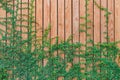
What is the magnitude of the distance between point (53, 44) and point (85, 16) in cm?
72

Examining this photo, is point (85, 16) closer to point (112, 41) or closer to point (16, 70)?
point (112, 41)

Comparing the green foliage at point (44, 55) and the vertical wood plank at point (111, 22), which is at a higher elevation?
the vertical wood plank at point (111, 22)

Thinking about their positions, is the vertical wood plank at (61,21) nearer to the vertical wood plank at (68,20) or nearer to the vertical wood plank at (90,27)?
the vertical wood plank at (68,20)

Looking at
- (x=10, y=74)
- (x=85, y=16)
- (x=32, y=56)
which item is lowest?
(x=10, y=74)

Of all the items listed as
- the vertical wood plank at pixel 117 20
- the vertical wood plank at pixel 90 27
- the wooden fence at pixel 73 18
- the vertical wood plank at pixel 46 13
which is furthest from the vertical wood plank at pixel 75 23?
the vertical wood plank at pixel 117 20

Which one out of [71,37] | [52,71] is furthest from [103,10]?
[52,71]

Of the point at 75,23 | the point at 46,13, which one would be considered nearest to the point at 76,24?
the point at 75,23

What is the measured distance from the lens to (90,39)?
4.57m

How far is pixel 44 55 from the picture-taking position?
4562 mm

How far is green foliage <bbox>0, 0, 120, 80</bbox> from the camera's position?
4559 millimetres

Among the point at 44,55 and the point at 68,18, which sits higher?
the point at 68,18

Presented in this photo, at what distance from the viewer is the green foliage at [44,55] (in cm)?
456

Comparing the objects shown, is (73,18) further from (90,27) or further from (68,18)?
(90,27)

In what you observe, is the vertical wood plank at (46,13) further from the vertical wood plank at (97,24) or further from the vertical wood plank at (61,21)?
the vertical wood plank at (97,24)
